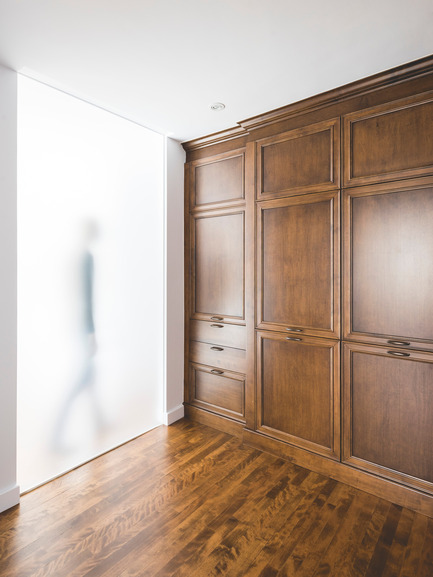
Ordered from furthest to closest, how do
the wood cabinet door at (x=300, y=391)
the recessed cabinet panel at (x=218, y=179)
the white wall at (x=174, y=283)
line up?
the white wall at (x=174, y=283), the recessed cabinet panel at (x=218, y=179), the wood cabinet door at (x=300, y=391)

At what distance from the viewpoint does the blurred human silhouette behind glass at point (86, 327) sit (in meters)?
2.52

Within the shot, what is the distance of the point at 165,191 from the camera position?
10.3 ft

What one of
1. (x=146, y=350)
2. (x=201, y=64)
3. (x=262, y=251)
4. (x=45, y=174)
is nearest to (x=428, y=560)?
(x=262, y=251)

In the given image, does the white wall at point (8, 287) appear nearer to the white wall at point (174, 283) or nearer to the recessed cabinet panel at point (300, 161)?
the white wall at point (174, 283)

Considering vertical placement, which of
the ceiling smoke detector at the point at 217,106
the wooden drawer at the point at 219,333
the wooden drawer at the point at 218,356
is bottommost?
the wooden drawer at the point at 218,356

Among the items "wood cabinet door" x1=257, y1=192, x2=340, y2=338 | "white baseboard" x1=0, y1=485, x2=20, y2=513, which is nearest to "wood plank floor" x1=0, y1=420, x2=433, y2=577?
"white baseboard" x1=0, y1=485, x2=20, y2=513

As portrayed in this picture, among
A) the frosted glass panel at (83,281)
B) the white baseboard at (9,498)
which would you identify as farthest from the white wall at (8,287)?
the frosted glass panel at (83,281)

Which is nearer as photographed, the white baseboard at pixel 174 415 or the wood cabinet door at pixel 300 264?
the wood cabinet door at pixel 300 264

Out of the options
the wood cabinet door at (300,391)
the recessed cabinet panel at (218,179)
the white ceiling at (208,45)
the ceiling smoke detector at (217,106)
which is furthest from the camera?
the recessed cabinet panel at (218,179)

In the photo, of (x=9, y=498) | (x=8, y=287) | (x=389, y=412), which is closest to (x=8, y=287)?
(x=8, y=287)

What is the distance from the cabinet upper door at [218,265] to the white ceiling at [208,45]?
0.95 m

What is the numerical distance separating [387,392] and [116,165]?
254cm

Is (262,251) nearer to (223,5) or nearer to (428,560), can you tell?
(223,5)

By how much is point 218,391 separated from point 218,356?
1.05 ft
